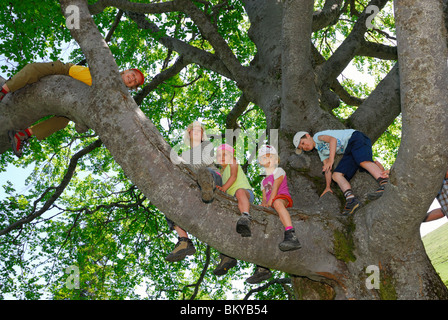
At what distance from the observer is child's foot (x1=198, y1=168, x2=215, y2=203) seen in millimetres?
2998

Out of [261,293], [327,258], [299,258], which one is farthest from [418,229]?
[261,293]

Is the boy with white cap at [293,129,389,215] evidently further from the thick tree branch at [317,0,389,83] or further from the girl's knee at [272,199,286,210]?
the thick tree branch at [317,0,389,83]

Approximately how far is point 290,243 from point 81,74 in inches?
108

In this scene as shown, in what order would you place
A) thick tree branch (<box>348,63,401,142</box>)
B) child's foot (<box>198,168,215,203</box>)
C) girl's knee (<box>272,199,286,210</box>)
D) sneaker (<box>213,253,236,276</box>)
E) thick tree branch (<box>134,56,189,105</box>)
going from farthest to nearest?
thick tree branch (<box>134,56,189,105</box>), thick tree branch (<box>348,63,401,142</box>), sneaker (<box>213,253,236,276</box>), girl's knee (<box>272,199,286,210</box>), child's foot (<box>198,168,215,203</box>)

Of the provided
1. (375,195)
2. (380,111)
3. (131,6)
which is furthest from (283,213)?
(131,6)

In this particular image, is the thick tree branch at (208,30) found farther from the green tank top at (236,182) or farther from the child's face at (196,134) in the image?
the green tank top at (236,182)

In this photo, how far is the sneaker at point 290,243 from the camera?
10.1 ft

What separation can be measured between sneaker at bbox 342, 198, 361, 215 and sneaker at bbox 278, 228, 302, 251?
783 millimetres

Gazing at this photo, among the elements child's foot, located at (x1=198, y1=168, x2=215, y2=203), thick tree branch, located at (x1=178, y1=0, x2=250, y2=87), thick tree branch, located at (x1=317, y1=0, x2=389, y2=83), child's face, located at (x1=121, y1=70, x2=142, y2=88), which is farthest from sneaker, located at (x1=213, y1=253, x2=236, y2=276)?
thick tree branch, located at (x1=178, y1=0, x2=250, y2=87)

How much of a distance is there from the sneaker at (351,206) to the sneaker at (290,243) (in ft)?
2.57
